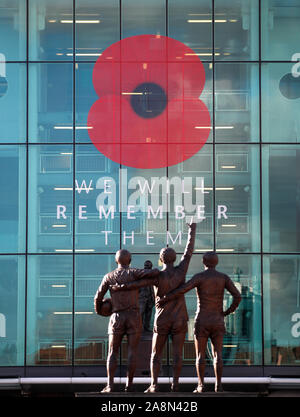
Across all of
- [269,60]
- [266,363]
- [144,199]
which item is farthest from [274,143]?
[266,363]

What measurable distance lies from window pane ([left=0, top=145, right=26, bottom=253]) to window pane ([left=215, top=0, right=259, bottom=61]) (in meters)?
4.89

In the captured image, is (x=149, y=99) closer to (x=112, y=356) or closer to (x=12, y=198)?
(x=12, y=198)

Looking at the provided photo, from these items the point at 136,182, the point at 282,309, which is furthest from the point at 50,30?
the point at 282,309

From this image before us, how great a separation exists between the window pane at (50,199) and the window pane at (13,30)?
2134 mm

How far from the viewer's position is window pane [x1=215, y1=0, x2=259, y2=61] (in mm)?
19297

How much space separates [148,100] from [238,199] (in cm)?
293

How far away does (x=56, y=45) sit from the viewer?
63.6ft

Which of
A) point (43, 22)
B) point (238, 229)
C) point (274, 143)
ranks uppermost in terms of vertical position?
point (43, 22)

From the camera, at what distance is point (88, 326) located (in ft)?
61.7

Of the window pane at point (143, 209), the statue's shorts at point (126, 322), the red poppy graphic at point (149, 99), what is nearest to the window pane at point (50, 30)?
the red poppy graphic at point (149, 99)

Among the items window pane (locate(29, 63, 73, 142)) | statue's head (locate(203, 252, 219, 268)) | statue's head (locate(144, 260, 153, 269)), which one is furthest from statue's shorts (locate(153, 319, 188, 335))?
window pane (locate(29, 63, 73, 142))
